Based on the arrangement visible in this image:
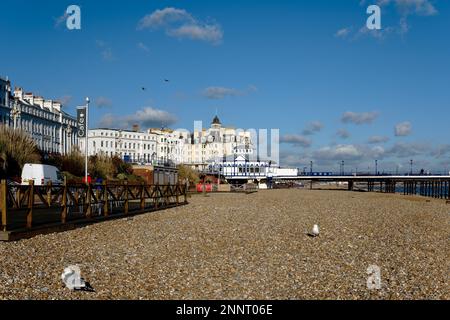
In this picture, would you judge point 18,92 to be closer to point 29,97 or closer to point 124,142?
point 29,97

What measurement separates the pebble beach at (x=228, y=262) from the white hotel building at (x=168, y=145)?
93.3 m

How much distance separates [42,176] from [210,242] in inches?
805

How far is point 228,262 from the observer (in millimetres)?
11680

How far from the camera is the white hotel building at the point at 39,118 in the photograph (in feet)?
248

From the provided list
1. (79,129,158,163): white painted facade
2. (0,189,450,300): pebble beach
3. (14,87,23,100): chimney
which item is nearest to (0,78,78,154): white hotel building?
(14,87,23,100): chimney

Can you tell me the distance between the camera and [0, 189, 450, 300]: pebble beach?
8.98 metres

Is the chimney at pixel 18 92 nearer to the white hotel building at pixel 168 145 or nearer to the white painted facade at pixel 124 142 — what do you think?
the white hotel building at pixel 168 145

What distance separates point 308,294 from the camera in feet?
29.2

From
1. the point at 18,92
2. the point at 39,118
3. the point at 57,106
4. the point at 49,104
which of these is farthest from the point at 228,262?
the point at 57,106

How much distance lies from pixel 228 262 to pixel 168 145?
150594 mm

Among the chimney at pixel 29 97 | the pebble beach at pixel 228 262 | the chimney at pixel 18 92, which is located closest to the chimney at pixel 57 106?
the chimney at pixel 29 97

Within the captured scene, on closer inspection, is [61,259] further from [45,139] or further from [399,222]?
[45,139]

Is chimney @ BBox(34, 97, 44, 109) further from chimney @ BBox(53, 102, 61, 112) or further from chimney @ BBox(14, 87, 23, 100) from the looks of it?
chimney @ BBox(14, 87, 23, 100)
